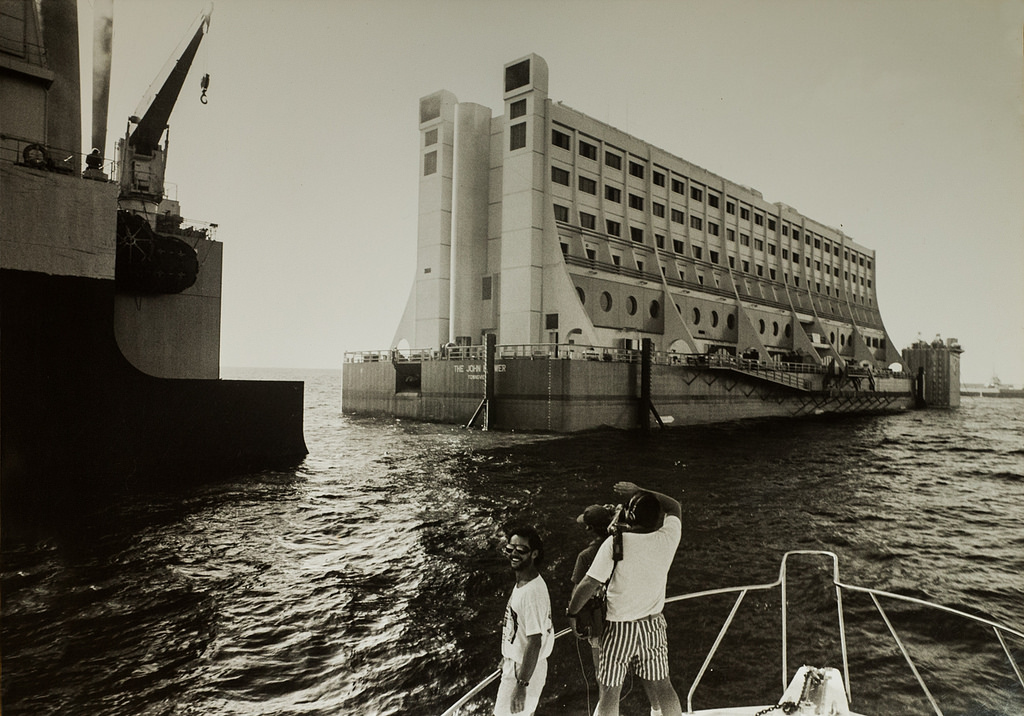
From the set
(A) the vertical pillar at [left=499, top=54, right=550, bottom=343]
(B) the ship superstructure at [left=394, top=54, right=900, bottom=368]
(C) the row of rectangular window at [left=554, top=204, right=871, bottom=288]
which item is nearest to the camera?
(A) the vertical pillar at [left=499, top=54, right=550, bottom=343]

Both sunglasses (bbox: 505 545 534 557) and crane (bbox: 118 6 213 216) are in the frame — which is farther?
crane (bbox: 118 6 213 216)

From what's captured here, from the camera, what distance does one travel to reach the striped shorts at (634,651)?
2836 mm

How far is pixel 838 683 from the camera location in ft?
10.1

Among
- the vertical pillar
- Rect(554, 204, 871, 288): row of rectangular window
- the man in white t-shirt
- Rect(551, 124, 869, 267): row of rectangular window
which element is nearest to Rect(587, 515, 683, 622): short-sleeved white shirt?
the man in white t-shirt

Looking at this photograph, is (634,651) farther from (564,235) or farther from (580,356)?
(564,235)

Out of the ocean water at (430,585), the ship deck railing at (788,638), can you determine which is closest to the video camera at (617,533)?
the ship deck railing at (788,638)

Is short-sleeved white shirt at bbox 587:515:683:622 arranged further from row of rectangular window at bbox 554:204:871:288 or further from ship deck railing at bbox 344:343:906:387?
row of rectangular window at bbox 554:204:871:288

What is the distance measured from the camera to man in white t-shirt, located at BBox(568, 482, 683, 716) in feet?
8.94

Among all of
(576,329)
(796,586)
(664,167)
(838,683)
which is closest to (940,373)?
(664,167)

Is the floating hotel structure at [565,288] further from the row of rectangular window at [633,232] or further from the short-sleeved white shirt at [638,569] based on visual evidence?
the short-sleeved white shirt at [638,569]

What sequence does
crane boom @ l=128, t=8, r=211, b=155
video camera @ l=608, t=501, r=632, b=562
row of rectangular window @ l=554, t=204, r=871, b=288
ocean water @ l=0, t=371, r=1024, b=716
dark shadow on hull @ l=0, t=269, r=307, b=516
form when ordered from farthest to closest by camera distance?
row of rectangular window @ l=554, t=204, r=871, b=288, dark shadow on hull @ l=0, t=269, r=307, b=516, crane boom @ l=128, t=8, r=211, b=155, ocean water @ l=0, t=371, r=1024, b=716, video camera @ l=608, t=501, r=632, b=562

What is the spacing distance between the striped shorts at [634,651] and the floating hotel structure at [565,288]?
17409 millimetres

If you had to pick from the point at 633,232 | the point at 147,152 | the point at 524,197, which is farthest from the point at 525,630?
the point at 633,232

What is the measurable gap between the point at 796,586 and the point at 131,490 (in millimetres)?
9682
